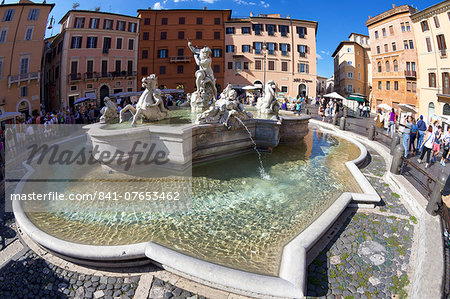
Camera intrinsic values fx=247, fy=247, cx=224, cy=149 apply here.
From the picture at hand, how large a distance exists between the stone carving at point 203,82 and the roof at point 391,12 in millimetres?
36903

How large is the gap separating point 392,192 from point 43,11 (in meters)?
37.1

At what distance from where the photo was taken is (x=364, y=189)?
6.24m

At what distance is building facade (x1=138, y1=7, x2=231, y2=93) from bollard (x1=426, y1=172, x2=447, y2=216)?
121ft

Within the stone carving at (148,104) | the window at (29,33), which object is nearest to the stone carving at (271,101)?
the stone carving at (148,104)

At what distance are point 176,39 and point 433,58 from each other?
113ft

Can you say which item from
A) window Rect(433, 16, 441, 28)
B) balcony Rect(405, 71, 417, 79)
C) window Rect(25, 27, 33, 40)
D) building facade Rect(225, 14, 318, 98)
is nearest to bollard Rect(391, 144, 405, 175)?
window Rect(433, 16, 441, 28)

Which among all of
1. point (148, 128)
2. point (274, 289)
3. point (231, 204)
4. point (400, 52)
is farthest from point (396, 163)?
point (400, 52)

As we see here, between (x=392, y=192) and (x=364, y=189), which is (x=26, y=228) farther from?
Answer: (x=392, y=192)

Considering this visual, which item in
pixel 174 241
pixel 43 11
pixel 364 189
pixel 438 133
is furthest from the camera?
pixel 43 11

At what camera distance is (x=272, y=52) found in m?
40.3

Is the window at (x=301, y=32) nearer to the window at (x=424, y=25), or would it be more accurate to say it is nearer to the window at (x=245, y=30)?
the window at (x=245, y=30)

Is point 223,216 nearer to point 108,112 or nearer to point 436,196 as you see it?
point 436,196

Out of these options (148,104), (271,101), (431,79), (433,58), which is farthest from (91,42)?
(431,79)

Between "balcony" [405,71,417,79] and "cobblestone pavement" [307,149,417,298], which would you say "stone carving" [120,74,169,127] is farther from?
"balcony" [405,71,417,79]
